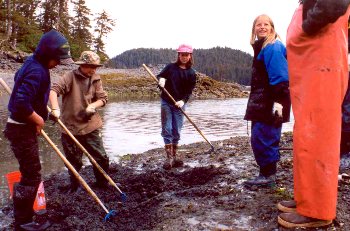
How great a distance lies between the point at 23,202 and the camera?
4.46 meters

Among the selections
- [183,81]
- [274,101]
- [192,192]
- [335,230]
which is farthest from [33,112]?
[183,81]

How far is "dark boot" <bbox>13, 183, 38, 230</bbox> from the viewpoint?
4441 millimetres

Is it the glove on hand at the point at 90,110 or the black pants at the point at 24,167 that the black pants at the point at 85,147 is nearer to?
the glove on hand at the point at 90,110

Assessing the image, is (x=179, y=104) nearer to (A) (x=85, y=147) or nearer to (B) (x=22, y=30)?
(A) (x=85, y=147)

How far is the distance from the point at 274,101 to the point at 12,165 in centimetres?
560

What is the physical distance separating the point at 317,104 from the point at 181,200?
2332 millimetres

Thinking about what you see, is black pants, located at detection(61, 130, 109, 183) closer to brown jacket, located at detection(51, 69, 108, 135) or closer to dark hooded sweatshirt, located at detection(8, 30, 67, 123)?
brown jacket, located at detection(51, 69, 108, 135)

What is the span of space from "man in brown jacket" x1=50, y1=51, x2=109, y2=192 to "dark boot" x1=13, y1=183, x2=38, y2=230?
157 cm

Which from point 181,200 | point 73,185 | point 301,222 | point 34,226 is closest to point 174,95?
point 73,185

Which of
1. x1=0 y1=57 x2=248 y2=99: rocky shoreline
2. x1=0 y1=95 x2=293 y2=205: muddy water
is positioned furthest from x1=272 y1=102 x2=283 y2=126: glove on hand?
x1=0 y1=57 x2=248 y2=99: rocky shoreline

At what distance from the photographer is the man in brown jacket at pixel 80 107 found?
19.9 ft

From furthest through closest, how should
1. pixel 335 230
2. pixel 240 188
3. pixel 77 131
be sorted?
1. pixel 77 131
2. pixel 240 188
3. pixel 335 230

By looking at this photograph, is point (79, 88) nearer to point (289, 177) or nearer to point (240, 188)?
point (240, 188)

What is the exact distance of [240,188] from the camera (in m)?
5.50
